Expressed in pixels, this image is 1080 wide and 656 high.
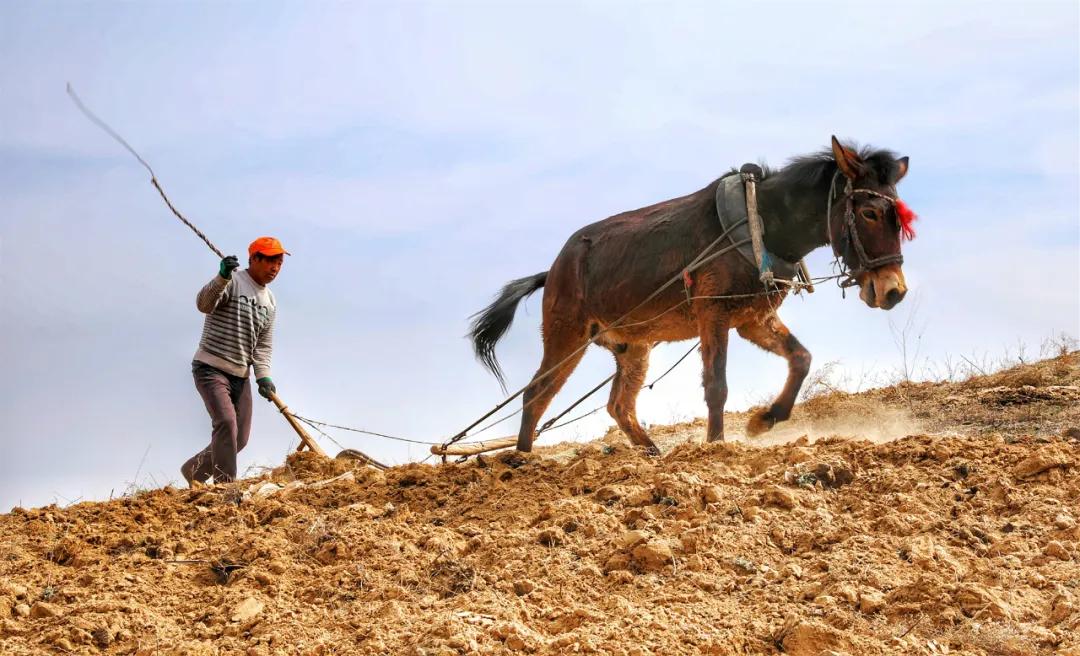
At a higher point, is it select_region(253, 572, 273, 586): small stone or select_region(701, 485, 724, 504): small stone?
select_region(253, 572, 273, 586): small stone

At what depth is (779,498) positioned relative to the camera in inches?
247

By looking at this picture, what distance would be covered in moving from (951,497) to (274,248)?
5.48 meters

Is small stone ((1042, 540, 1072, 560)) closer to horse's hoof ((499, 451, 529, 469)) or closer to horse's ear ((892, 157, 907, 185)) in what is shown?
horse's ear ((892, 157, 907, 185))

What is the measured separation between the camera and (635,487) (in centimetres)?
666

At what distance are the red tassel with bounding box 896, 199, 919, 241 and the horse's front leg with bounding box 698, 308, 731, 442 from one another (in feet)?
4.40

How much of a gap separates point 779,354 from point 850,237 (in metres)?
1.12

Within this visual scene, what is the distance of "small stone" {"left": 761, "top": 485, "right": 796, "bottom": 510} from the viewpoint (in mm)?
6234

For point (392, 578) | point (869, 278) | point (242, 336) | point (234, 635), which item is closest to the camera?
point (234, 635)

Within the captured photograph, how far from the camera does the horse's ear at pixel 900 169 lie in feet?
26.1

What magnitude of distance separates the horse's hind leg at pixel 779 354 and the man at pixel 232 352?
3.76 meters

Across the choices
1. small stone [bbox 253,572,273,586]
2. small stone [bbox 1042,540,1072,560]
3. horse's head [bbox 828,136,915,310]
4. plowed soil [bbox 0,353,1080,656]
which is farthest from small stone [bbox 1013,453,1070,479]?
small stone [bbox 253,572,273,586]

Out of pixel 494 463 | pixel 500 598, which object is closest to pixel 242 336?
pixel 494 463

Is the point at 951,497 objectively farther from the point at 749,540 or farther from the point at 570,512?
the point at 570,512

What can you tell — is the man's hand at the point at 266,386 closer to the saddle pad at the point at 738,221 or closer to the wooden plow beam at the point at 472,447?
the wooden plow beam at the point at 472,447
